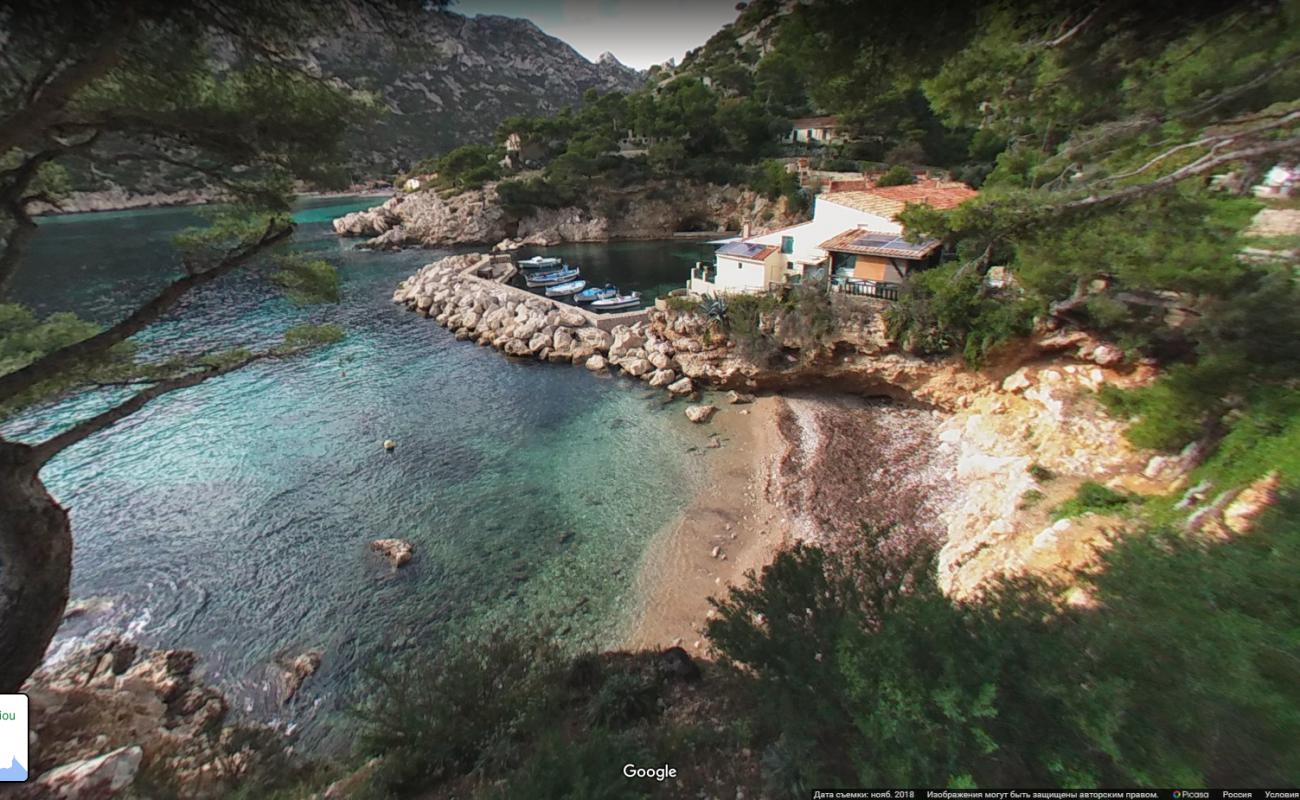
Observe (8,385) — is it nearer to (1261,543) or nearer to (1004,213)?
(1004,213)

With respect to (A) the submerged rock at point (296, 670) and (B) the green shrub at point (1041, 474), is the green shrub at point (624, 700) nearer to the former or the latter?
(A) the submerged rock at point (296, 670)

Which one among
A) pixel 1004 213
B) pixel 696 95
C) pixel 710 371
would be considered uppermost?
pixel 696 95

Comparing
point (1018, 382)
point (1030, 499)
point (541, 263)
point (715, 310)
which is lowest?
point (1030, 499)

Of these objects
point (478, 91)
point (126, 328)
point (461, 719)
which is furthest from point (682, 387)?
point (478, 91)

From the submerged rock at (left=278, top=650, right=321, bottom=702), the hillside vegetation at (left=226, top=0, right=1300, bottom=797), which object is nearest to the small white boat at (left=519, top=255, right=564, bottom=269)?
the submerged rock at (left=278, top=650, right=321, bottom=702)

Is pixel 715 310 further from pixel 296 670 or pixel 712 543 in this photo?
pixel 296 670

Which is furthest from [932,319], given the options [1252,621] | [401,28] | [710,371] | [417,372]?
[417,372]

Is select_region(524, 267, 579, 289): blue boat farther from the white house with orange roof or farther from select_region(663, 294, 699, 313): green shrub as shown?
select_region(663, 294, 699, 313): green shrub
